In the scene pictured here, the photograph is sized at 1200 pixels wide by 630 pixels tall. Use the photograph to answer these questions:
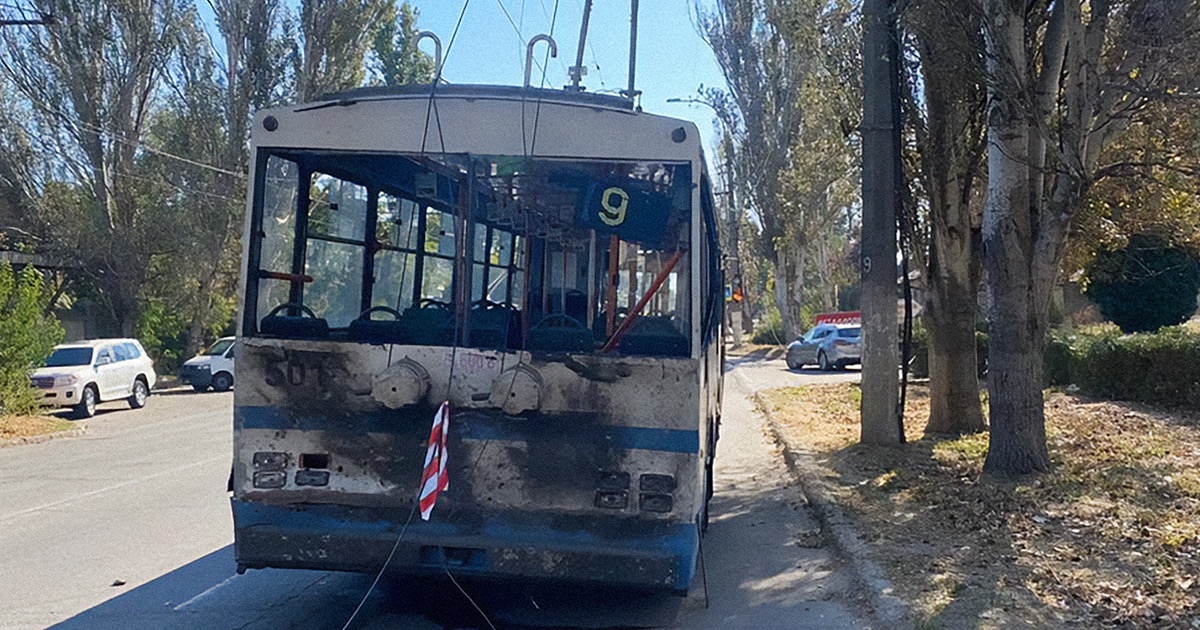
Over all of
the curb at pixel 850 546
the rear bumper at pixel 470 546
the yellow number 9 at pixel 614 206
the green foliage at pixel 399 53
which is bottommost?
the curb at pixel 850 546

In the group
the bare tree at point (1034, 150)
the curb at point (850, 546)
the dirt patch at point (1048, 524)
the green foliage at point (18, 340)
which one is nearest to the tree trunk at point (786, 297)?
the green foliage at point (18, 340)

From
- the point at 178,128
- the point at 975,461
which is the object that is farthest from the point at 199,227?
the point at 975,461

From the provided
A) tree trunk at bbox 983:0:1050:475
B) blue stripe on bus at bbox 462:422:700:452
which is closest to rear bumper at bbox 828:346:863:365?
tree trunk at bbox 983:0:1050:475

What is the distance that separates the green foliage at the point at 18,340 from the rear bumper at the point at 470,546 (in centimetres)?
1633

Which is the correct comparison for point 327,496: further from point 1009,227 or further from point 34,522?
point 1009,227

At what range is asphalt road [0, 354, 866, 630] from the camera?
663cm

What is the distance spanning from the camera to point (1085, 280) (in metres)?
21.9

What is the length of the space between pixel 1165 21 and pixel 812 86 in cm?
768

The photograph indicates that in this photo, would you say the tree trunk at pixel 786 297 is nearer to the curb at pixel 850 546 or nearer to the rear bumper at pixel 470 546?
the curb at pixel 850 546

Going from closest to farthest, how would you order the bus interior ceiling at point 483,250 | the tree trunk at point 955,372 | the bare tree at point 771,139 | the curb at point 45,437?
the bus interior ceiling at point 483,250
the tree trunk at point 955,372
the curb at point 45,437
the bare tree at point 771,139

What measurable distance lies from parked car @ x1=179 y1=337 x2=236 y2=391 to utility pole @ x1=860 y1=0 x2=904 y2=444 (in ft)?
74.0

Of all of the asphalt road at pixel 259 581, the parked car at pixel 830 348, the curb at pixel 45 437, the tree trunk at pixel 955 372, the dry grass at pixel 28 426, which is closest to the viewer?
the asphalt road at pixel 259 581

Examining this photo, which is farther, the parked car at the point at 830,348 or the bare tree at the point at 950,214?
the parked car at the point at 830,348

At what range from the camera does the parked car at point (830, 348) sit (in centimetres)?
3412
